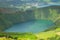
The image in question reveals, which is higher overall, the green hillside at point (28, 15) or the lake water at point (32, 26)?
the green hillside at point (28, 15)

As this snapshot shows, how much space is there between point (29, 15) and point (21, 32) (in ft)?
0.88

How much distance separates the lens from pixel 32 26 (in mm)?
2102

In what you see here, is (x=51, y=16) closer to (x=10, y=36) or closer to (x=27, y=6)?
(x=27, y=6)

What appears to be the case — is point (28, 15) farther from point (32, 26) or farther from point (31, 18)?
point (32, 26)

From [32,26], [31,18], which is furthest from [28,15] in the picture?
[32,26]

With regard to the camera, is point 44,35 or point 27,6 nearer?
point 44,35

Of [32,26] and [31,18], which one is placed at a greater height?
[31,18]

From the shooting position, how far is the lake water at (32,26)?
2.08 metres

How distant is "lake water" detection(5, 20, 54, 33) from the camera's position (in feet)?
6.83

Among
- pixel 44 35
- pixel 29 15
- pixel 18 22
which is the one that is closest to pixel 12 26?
pixel 18 22

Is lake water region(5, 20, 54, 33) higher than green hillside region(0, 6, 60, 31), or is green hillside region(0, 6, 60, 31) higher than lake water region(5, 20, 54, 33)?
green hillside region(0, 6, 60, 31)

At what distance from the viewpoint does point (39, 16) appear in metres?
2.15

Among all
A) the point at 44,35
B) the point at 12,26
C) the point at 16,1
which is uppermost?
the point at 16,1

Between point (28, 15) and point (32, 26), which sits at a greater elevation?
point (28, 15)
